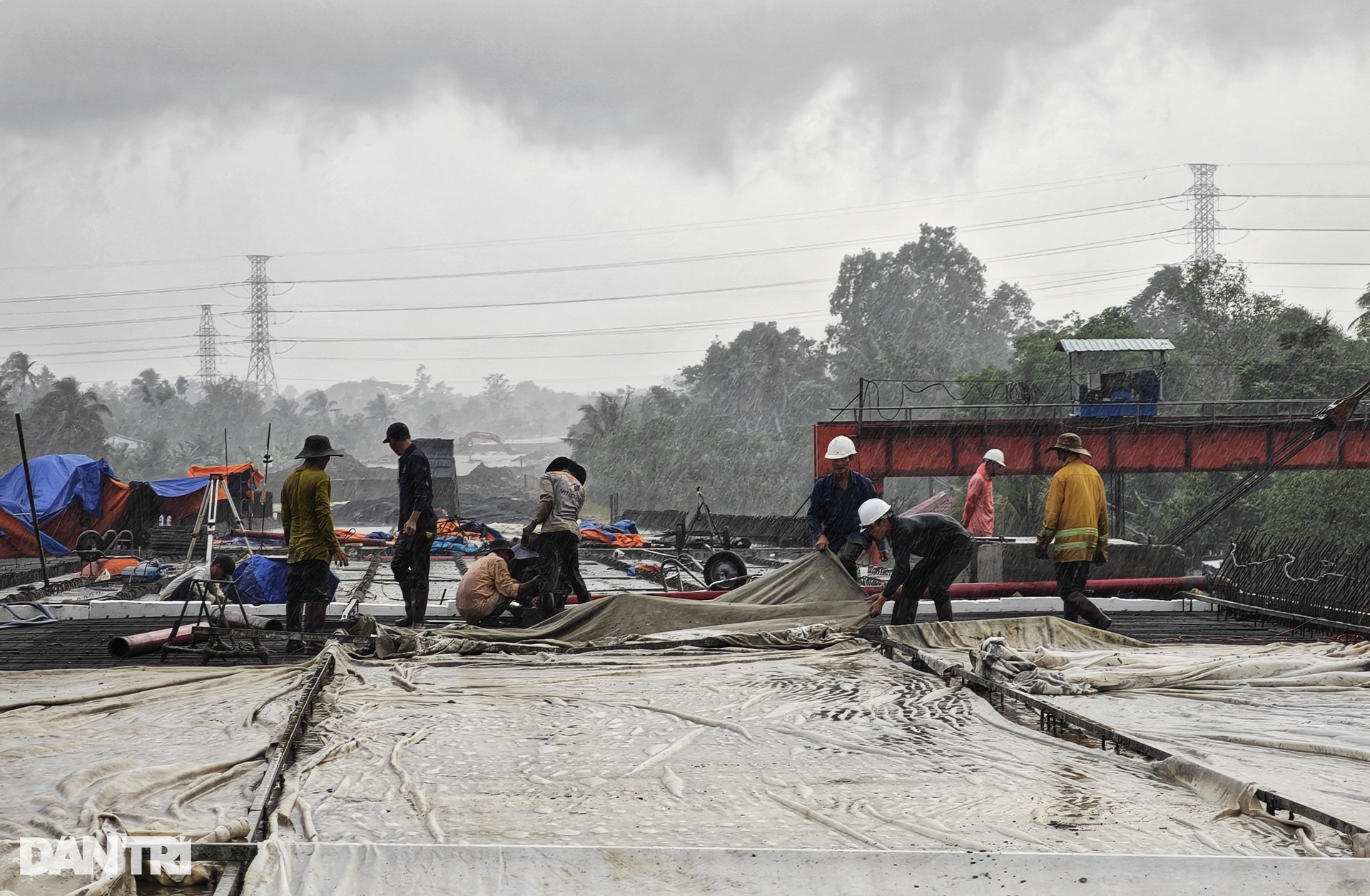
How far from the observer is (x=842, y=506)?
851cm

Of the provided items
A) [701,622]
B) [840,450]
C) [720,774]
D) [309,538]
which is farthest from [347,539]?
[720,774]

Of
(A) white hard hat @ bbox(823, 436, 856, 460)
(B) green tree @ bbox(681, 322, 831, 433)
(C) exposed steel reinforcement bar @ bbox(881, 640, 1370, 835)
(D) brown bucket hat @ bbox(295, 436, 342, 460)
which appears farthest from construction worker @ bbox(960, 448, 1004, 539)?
(B) green tree @ bbox(681, 322, 831, 433)

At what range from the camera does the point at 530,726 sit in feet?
16.9

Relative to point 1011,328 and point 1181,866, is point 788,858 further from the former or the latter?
point 1011,328

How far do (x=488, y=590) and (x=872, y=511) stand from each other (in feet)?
9.04

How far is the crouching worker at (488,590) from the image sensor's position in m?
8.21

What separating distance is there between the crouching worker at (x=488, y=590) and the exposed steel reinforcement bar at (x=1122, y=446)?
1240 cm

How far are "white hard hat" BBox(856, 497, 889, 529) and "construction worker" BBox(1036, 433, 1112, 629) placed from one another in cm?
118

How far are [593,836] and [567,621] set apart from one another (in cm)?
452

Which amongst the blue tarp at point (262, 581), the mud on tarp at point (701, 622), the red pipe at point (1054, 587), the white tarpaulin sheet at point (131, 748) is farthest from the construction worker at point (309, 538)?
the red pipe at point (1054, 587)

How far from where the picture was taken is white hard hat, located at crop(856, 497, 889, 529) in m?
7.88

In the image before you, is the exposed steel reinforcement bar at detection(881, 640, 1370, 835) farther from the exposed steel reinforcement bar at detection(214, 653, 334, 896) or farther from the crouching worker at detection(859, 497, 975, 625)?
the exposed steel reinforcement bar at detection(214, 653, 334, 896)

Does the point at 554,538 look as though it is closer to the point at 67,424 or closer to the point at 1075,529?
the point at 1075,529

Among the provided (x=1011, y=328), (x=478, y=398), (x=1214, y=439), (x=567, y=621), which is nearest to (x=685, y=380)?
(x=1011, y=328)
